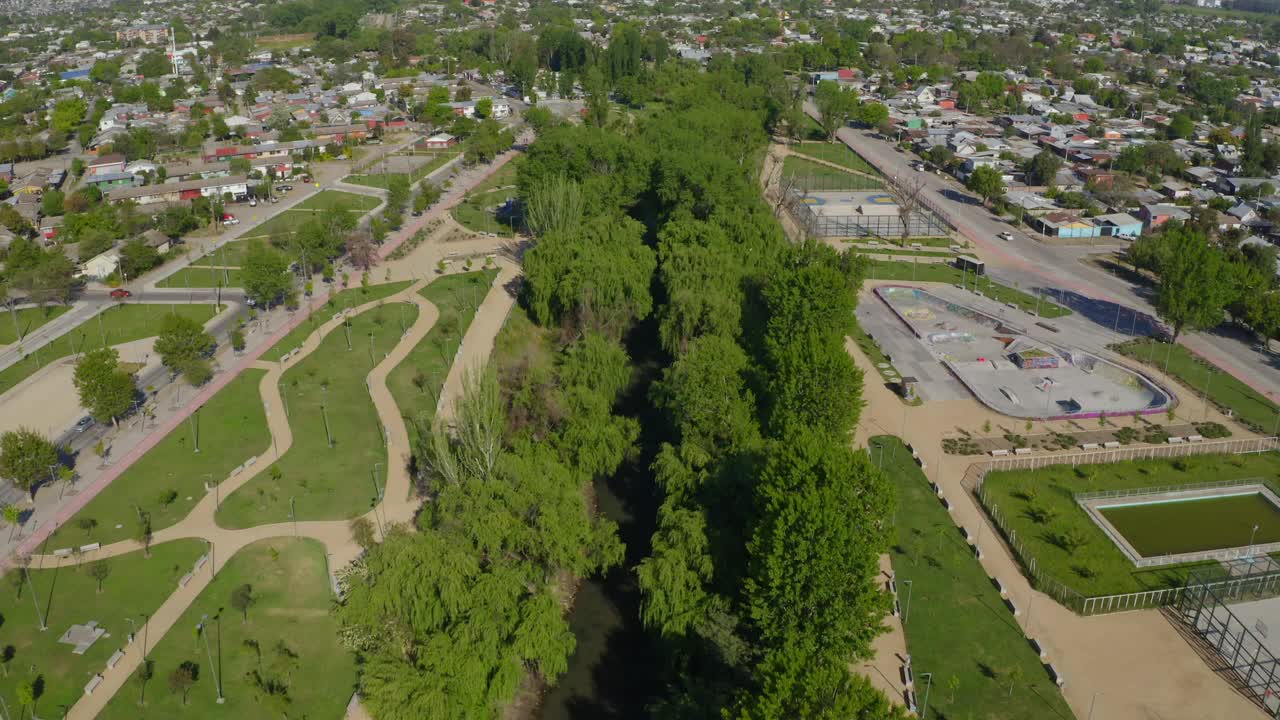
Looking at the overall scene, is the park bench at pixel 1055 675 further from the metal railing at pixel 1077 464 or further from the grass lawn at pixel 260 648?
the grass lawn at pixel 260 648

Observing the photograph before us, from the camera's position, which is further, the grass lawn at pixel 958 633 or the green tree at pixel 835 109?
the green tree at pixel 835 109

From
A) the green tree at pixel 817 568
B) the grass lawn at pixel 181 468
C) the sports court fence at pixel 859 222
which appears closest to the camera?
the green tree at pixel 817 568

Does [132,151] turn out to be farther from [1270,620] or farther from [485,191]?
[1270,620]

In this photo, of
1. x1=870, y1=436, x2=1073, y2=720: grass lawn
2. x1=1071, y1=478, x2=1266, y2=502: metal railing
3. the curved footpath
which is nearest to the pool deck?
x1=1071, y1=478, x2=1266, y2=502: metal railing

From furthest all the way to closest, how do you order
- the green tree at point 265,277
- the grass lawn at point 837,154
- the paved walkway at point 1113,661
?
the grass lawn at point 837,154
the green tree at point 265,277
the paved walkway at point 1113,661

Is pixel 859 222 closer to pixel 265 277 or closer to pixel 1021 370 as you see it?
pixel 1021 370

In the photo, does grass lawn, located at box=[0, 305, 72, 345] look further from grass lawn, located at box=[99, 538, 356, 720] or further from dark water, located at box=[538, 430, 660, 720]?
dark water, located at box=[538, 430, 660, 720]

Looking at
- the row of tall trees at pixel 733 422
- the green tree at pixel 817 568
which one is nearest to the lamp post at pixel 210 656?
the row of tall trees at pixel 733 422
